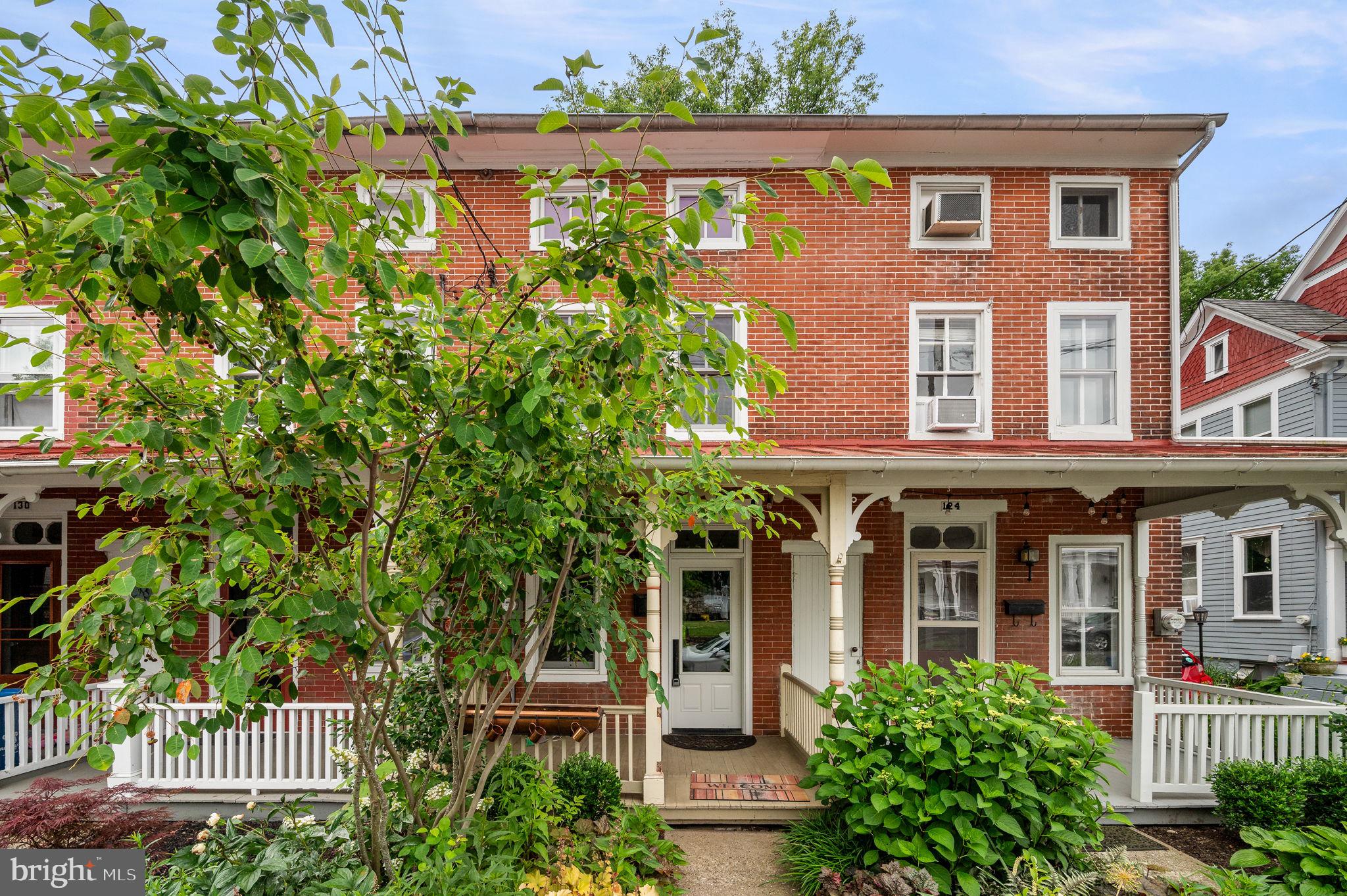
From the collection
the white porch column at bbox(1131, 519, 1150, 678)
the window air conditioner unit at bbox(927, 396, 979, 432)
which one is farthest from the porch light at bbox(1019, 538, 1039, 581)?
the window air conditioner unit at bbox(927, 396, 979, 432)

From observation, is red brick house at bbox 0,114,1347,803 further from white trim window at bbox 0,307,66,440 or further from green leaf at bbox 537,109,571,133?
green leaf at bbox 537,109,571,133

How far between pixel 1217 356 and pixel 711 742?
1398 cm

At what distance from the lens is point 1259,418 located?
14.1m

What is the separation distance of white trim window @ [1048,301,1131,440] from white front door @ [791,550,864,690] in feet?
9.85

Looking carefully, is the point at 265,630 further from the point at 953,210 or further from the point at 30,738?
the point at 953,210

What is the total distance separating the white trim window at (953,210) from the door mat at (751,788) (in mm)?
6161

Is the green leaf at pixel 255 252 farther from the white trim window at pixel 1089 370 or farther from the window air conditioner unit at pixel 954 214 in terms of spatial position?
the white trim window at pixel 1089 370

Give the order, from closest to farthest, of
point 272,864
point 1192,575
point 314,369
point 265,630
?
1. point 265,630
2. point 314,369
3. point 272,864
4. point 1192,575

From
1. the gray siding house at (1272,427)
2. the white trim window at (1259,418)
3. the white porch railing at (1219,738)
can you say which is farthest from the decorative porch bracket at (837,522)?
the white trim window at (1259,418)

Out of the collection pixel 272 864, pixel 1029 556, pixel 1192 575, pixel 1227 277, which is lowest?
pixel 1192 575

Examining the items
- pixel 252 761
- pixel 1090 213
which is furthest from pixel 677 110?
pixel 1090 213

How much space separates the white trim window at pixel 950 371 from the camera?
8.59 m

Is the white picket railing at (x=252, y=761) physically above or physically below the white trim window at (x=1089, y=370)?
below

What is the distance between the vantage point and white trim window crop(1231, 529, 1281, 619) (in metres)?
13.5
